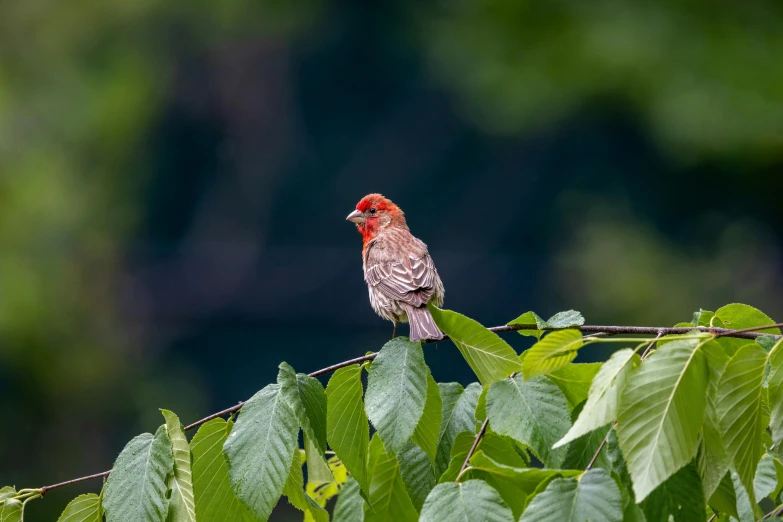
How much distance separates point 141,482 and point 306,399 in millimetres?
319

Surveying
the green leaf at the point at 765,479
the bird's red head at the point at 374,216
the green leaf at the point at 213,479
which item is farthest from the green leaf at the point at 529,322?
the bird's red head at the point at 374,216

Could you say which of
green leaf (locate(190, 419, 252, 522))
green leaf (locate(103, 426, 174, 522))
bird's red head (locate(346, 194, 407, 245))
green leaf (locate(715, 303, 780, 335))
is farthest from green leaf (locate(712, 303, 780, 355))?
bird's red head (locate(346, 194, 407, 245))

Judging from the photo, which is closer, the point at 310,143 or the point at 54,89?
the point at 310,143

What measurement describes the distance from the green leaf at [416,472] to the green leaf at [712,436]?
1.64 feet

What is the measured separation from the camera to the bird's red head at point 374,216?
15.7ft

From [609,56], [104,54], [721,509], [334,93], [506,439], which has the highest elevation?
[104,54]

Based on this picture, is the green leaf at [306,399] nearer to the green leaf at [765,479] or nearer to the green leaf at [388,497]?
the green leaf at [388,497]

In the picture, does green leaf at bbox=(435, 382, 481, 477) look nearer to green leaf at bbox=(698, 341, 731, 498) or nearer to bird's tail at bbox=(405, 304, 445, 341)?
green leaf at bbox=(698, 341, 731, 498)

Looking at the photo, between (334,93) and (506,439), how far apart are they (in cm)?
899

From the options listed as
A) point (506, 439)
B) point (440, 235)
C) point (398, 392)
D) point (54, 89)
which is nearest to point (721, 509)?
point (506, 439)

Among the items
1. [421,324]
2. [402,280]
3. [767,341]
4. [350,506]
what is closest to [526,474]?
[350,506]

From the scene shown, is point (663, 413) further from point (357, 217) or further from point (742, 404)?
point (357, 217)

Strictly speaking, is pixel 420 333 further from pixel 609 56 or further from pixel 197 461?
pixel 609 56

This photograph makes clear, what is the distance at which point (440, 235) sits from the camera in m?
9.17
